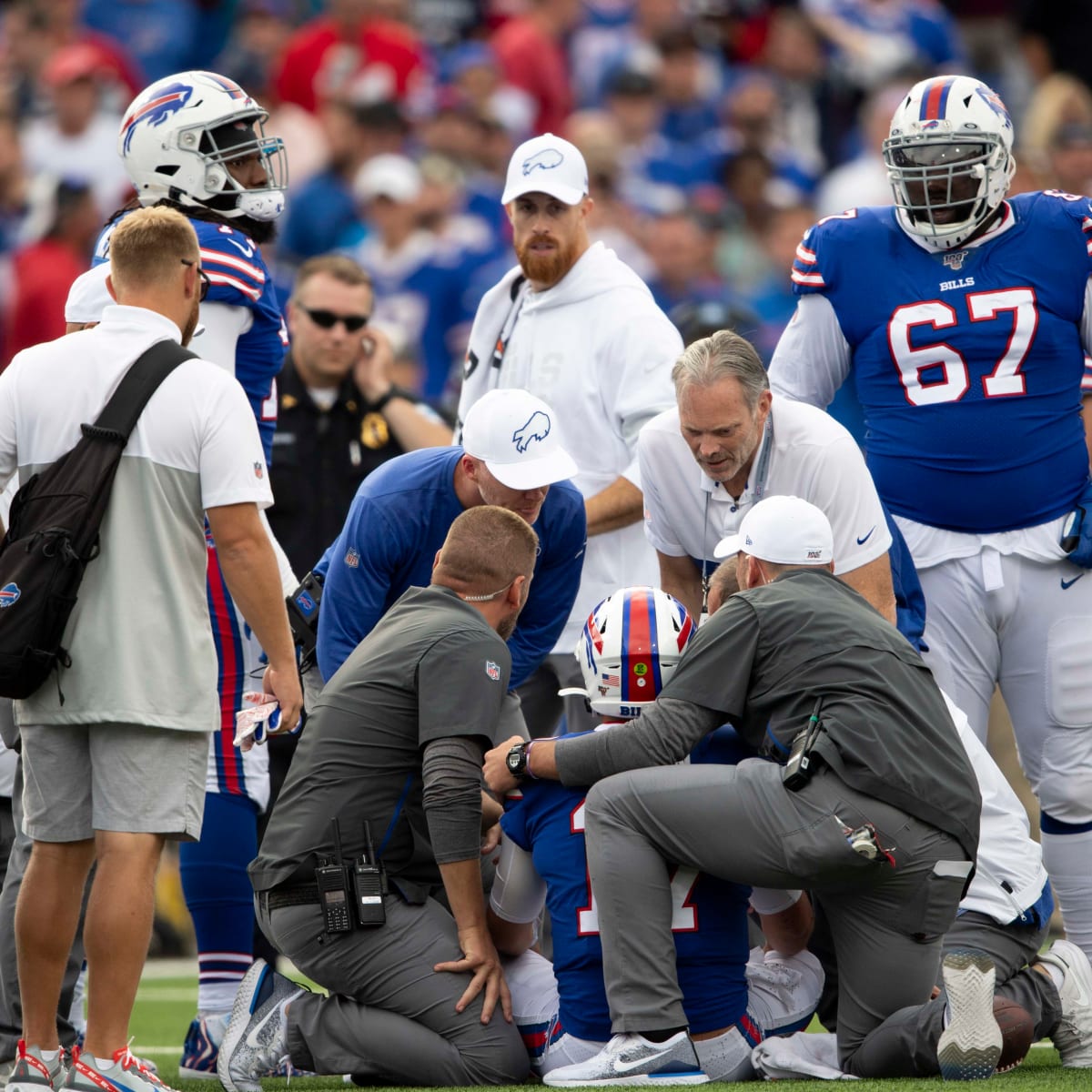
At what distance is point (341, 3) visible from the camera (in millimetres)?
13492

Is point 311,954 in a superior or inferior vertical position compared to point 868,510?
inferior

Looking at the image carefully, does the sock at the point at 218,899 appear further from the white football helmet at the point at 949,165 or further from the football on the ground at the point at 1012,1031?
the white football helmet at the point at 949,165

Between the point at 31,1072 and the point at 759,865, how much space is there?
1.70m

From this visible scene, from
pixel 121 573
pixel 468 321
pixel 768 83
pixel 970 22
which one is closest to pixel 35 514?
pixel 121 573

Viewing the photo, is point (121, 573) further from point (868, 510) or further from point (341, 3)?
point (341, 3)

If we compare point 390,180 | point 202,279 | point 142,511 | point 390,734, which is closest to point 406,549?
point 390,734

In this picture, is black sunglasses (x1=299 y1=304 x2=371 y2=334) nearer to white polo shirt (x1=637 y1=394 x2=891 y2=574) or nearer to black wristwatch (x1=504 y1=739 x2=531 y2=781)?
white polo shirt (x1=637 y1=394 x2=891 y2=574)

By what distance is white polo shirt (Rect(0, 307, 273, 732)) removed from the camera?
4.41 metres

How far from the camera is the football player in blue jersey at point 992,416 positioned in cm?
555

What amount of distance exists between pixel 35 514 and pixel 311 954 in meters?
1.28

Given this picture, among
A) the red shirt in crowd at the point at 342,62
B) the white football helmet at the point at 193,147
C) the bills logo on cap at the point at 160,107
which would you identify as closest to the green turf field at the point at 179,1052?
the white football helmet at the point at 193,147

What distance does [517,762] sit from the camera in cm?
480

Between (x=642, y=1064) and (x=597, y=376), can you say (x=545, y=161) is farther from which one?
(x=642, y=1064)

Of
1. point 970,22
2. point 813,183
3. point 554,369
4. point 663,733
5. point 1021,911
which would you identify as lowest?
point 1021,911
